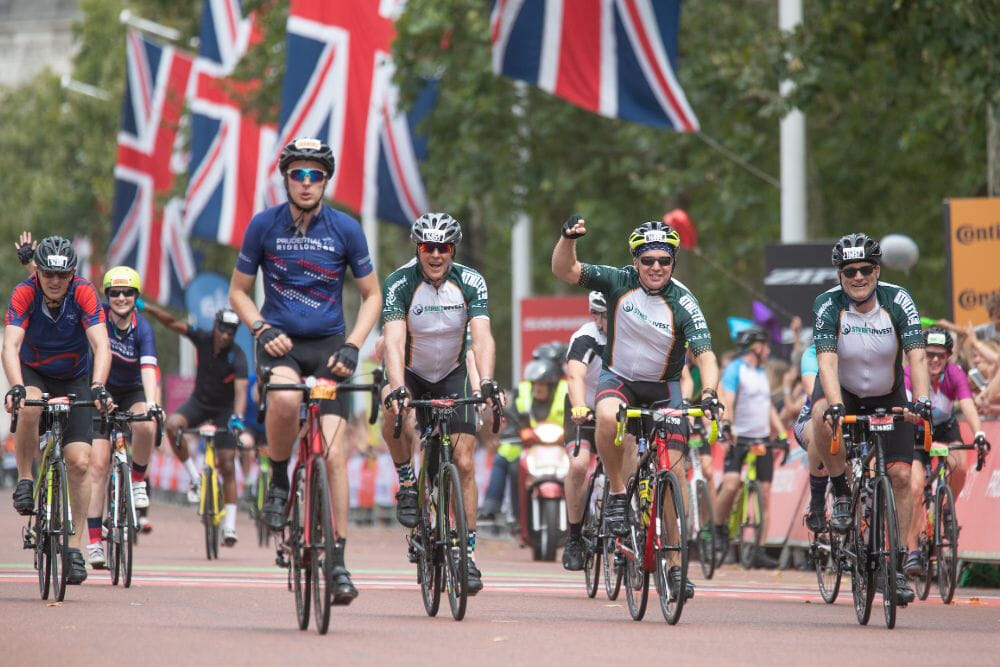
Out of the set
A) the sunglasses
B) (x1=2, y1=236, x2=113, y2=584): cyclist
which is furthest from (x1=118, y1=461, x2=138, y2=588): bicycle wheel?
the sunglasses

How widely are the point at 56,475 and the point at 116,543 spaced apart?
77.2 inches

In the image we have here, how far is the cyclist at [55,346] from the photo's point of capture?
13125 mm

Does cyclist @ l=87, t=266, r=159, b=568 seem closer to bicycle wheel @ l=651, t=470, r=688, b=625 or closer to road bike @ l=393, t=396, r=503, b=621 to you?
road bike @ l=393, t=396, r=503, b=621

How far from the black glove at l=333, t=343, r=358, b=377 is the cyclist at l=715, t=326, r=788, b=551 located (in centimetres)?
966

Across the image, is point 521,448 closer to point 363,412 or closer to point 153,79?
point 363,412

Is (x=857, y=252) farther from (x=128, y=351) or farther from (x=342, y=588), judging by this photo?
(x=128, y=351)

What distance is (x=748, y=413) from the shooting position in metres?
20.3

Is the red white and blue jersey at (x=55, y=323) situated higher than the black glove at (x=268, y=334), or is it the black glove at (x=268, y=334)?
the red white and blue jersey at (x=55, y=323)

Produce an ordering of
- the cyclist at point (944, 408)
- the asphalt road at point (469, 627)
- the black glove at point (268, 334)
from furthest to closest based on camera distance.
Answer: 1. the cyclist at point (944, 408)
2. the black glove at point (268, 334)
3. the asphalt road at point (469, 627)

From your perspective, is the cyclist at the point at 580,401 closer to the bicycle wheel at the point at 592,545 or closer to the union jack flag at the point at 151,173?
the bicycle wheel at the point at 592,545

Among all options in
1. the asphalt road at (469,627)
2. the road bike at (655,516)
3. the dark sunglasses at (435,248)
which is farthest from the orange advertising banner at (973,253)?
the dark sunglasses at (435,248)

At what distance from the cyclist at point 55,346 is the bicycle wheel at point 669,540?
3.46 meters

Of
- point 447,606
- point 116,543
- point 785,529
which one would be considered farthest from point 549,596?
point 785,529

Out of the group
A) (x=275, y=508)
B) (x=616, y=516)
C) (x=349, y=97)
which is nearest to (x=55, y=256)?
(x=275, y=508)
